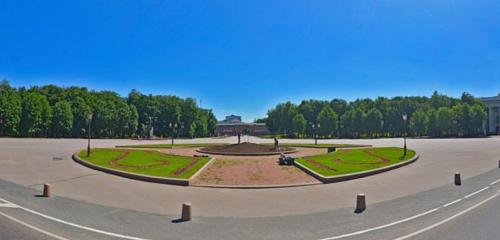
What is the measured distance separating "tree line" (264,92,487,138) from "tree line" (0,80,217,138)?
35.0 metres

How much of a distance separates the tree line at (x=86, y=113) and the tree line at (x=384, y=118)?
34974 mm

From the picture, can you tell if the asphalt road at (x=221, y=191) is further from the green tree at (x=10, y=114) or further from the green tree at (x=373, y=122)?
the green tree at (x=373, y=122)

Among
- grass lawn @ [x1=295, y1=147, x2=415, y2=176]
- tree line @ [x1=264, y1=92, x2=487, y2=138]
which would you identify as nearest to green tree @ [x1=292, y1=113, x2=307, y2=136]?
tree line @ [x1=264, y1=92, x2=487, y2=138]

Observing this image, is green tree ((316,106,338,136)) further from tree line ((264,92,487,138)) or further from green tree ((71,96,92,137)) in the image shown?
green tree ((71,96,92,137))

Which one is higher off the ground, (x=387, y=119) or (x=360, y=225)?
(x=387, y=119)

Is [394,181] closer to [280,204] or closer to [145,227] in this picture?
[280,204]

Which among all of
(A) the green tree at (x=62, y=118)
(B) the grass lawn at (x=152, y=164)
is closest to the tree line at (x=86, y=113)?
(A) the green tree at (x=62, y=118)

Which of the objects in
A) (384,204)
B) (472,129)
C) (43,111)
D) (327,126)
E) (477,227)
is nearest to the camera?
(477,227)

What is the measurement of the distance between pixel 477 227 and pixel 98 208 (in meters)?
12.4

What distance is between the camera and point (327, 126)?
11112 centimetres

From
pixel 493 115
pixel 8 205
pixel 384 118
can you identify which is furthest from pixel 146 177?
pixel 493 115

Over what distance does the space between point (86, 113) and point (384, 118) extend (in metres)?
94.4

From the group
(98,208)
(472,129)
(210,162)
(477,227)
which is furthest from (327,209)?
(472,129)

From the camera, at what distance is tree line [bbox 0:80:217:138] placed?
75188 mm
